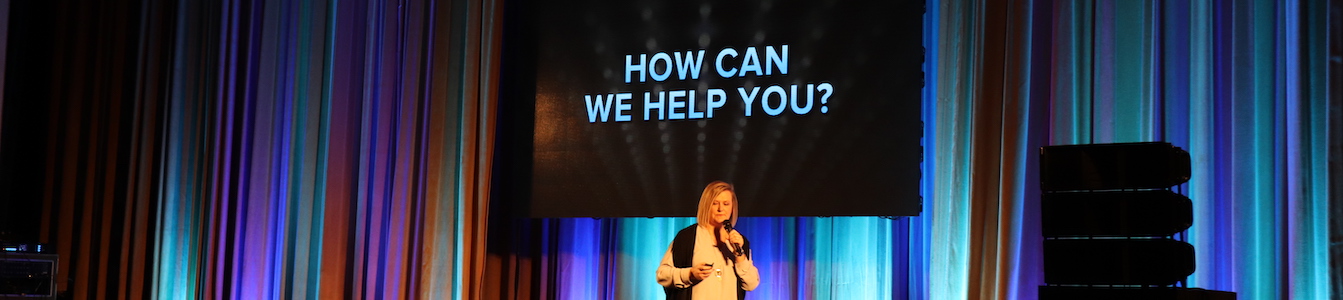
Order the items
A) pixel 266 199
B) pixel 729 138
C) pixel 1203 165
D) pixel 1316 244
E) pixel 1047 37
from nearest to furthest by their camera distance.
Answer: pixel 1316 244 → pixel 1203 165 → pixel 1047 37 → pixel 729 138 → pixel 266 199

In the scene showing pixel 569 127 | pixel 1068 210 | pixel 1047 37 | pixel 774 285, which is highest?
pixel 1047 37

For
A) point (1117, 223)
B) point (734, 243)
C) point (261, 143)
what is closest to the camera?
point (1117, 223)

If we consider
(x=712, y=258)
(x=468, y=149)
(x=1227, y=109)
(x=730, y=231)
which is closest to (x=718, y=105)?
(x=730, y=231)

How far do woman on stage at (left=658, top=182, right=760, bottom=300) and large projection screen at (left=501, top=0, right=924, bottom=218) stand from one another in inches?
21.7

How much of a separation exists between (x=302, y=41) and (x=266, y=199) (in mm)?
1003

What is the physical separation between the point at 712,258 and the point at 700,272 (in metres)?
0.09

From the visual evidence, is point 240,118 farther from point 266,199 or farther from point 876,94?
point 876,94

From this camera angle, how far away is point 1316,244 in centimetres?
476

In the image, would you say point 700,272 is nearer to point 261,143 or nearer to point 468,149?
point 468,149

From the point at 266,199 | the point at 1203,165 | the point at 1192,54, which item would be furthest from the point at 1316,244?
the point at 266,199

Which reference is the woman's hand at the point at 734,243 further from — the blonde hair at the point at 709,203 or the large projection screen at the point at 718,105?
the large projection screen at the point at 718,105

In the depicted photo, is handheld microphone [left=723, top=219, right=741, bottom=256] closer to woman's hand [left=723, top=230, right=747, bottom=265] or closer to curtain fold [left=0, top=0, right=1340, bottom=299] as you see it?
woman's hand [left=723, top=230, right=747, bottom=265]

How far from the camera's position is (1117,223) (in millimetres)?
3553

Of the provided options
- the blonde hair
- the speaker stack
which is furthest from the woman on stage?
the speaker stack
